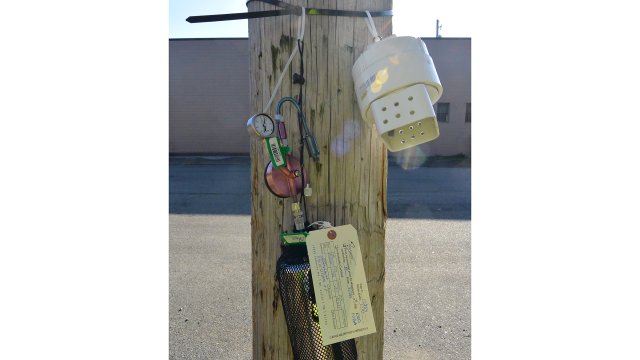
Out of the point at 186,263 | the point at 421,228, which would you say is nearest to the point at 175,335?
the point at 186,263

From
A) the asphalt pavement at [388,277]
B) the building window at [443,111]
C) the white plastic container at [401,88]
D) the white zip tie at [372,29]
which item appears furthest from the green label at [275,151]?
the building window at [443,111]

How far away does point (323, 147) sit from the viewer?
1.41 meters

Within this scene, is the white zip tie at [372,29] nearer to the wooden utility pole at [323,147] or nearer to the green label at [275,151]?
the wooden utility pole at [323,147]

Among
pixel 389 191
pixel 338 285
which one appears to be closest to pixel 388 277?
pixel 338 285

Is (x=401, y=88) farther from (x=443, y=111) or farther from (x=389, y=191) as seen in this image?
(x=443, y=111)

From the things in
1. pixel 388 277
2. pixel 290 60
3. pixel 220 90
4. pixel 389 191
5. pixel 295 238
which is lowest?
pixel 388 277

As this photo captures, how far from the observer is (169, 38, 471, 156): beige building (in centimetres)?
1866

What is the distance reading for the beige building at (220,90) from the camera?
61.2 feet

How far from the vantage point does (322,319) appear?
128cm

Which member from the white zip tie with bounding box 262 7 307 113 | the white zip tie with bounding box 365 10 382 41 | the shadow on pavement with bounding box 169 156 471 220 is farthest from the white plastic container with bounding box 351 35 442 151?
the shadow on pavement with bounding box 169 156 471 220

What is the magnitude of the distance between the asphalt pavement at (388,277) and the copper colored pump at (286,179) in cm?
223

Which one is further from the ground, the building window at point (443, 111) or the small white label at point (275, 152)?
the building window at point (443, 111)

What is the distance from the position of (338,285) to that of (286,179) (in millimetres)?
335

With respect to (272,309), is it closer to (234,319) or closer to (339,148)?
(339,148)
